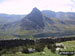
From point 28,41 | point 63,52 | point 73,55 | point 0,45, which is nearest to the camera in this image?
point 73,55

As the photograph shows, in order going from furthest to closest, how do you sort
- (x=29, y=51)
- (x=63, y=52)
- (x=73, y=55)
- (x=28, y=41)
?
1. (x=28, y=41)
2. (x=29, y=51)
3. (x=63, y=52)
4. (x=73, y=55)

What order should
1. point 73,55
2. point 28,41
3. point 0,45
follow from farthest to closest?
point 28,41 < point 0,45 < point 73,55

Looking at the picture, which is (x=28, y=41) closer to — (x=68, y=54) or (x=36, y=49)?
(x=36, y=49)

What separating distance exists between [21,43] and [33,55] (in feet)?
92.0

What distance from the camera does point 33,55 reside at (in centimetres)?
4444

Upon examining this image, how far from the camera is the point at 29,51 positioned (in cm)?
5009

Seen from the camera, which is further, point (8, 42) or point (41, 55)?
point (8, 42)

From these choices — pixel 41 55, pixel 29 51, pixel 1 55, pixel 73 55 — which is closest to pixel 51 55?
pixel 41 55

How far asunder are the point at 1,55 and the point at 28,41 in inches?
1071

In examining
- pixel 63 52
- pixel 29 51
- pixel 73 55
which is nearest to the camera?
pixel 73 55

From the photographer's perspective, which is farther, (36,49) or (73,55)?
(36,49)

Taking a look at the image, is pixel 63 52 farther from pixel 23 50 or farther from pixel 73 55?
pixel 23 50

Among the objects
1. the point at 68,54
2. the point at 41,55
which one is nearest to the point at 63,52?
the point at 68,54

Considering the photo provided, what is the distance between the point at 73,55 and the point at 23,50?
14517 mm
